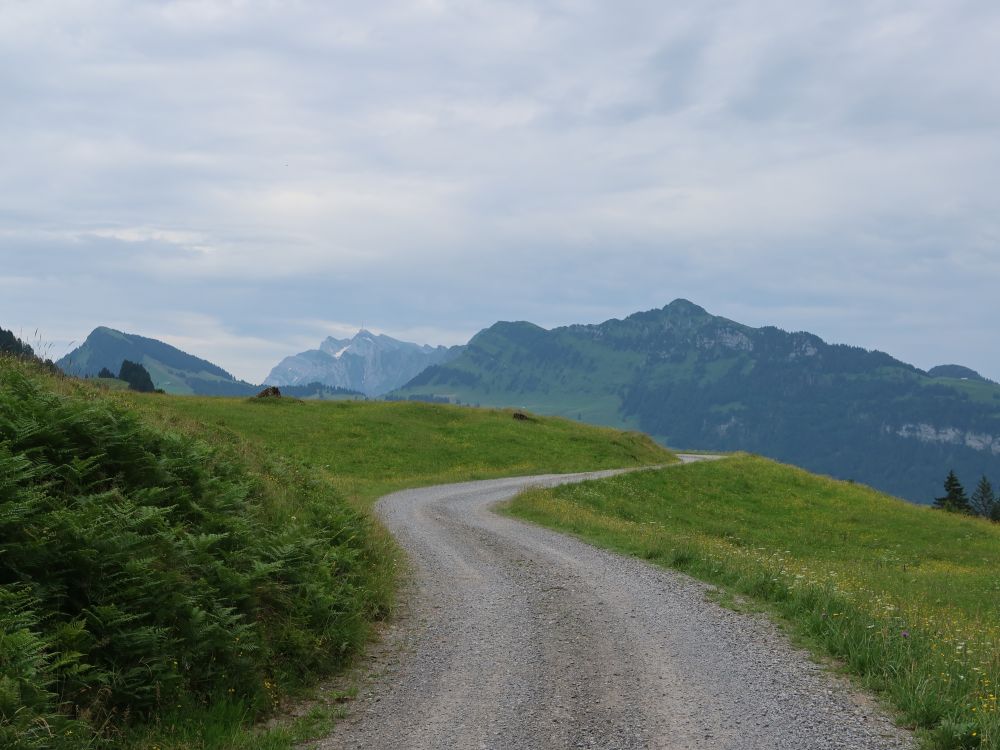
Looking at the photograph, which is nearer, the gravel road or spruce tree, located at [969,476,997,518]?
the gravel road

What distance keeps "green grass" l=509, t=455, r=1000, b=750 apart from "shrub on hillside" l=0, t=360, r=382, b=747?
8.69 metres

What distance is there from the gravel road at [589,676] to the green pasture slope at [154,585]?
127 centimetres

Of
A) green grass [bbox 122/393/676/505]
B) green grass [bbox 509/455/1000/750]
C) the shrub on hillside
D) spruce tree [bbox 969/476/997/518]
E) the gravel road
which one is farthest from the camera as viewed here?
spruce tree [bbox 969/476/997/518]

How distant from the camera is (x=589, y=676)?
10.8 m

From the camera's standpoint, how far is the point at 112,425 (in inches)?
497

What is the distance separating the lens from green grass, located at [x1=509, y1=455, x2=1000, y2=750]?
985cm

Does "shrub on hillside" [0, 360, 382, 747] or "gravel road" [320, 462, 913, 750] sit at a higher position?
"shrub on hillside" [0, 360, 382, 747]

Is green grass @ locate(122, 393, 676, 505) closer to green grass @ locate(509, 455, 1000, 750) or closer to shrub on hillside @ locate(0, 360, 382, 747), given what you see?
green grass @ locate(509, 455, 1000, 750)


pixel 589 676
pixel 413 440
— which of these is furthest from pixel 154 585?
pixel 413 440

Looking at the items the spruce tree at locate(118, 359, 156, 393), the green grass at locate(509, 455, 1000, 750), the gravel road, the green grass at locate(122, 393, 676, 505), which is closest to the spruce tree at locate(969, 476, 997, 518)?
the green grass at locate(122, 393, 676, 505)

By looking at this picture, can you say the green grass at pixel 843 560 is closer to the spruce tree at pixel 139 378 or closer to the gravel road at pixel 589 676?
the gravel road at pixel 589 676

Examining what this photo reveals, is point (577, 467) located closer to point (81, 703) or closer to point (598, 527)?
point (598, 527)

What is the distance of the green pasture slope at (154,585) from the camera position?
7871 millimetres

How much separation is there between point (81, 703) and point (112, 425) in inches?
237
